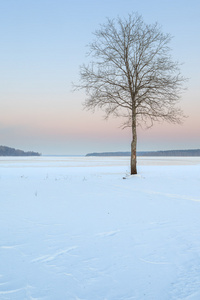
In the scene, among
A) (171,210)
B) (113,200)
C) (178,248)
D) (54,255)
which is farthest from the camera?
(113,200)

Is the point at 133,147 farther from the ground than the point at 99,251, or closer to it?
farther from the ground

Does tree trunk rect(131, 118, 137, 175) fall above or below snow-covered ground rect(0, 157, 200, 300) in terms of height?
above

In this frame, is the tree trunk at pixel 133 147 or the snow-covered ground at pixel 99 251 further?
the tree trunk at pixel 133 147

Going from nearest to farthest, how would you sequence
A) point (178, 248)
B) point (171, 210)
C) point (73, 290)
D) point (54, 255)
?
1. point (73, 290)
2. point (54, 255)
3. point (178, 248)
4. point (171, 210)

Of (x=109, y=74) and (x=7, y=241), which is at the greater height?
(x=109, y=74)

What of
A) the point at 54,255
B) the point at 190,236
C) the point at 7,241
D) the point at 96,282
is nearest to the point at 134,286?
A: the point at 96,282

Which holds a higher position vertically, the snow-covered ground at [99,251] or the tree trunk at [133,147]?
the tree trunk at [133,147]

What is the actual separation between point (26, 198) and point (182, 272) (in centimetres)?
686

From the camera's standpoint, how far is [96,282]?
10.2ft

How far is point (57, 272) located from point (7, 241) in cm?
170

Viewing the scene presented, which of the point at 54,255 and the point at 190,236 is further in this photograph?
the point at 190,236

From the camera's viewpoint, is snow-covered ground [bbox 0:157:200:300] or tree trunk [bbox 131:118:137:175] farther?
tree trunk [bbox 131:118:137:175]

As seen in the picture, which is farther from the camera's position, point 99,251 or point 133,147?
point 133,147

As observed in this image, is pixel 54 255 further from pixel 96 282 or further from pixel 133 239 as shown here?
pixel 133 239
